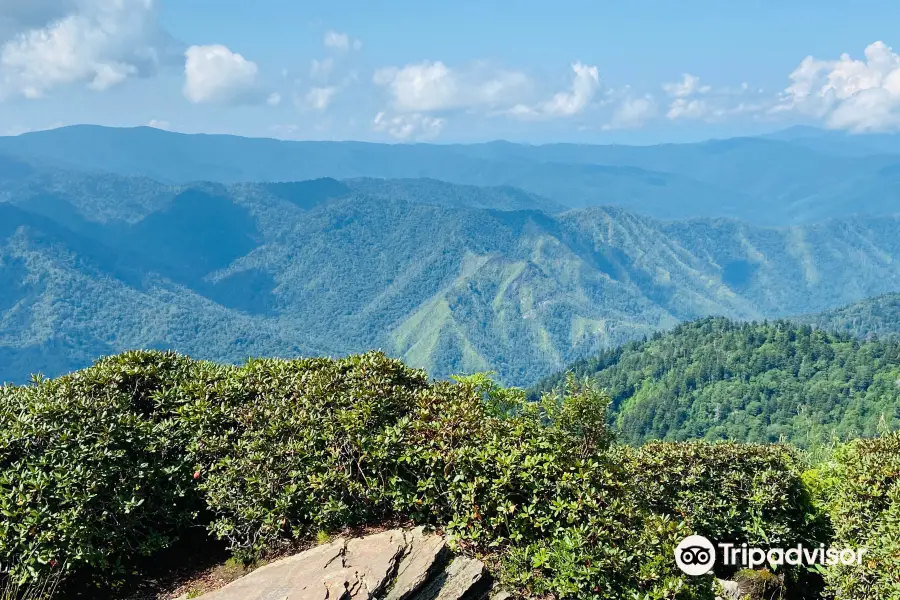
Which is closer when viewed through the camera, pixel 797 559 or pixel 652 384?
pixel 797 559

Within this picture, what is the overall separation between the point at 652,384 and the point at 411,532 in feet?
464

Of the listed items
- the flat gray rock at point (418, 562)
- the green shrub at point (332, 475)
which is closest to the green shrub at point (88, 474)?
the green shrub at point (332, 475)

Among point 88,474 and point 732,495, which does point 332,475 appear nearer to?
point 88,474

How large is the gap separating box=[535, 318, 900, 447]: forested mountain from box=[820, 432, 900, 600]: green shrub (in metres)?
93.8

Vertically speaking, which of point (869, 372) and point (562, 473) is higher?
point (562, 473)

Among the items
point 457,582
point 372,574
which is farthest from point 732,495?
point 372,574

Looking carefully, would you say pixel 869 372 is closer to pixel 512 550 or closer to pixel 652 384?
pixel 652 384

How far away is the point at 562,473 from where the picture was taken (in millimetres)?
7652

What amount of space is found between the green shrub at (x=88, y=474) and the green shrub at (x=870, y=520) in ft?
29.1

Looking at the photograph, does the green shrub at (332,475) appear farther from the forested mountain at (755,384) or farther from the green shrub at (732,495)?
the forested mountain at (755,384)

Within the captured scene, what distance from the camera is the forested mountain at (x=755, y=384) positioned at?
107 metres

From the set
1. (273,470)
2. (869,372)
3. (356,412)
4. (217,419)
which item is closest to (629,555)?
(356,412)

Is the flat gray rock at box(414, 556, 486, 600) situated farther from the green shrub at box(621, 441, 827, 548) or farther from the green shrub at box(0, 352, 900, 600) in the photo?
the green shrub at box(621, 441, 827, 548)

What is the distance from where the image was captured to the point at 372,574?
709 cm
